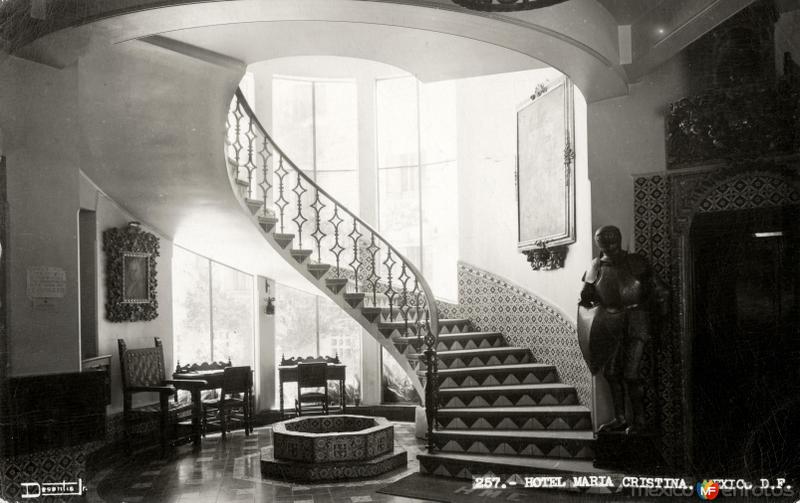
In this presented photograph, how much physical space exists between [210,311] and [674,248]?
6.58 m

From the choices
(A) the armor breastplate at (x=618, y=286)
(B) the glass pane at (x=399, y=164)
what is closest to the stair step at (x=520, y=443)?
(A) the armor breastplate at (x=618, y=286)

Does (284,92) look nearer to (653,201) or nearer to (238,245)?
(238,245)

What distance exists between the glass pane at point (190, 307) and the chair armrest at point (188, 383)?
1338 millimetres

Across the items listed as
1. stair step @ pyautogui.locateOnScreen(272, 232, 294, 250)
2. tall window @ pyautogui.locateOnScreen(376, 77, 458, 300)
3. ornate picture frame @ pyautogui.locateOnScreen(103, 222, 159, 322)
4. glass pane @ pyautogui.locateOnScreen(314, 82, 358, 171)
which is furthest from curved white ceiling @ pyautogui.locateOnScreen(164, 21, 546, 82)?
glass pane @ pyautogui.locateOnScreen(314, 82, 358, 171)

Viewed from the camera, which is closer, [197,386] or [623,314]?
[623,314]

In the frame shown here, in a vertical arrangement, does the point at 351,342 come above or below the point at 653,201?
below

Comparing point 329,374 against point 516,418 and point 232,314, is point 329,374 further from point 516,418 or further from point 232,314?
point 516,418

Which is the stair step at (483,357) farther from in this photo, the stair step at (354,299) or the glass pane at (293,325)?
the glass pane at (293,325)

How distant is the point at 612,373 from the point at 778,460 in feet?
4.36

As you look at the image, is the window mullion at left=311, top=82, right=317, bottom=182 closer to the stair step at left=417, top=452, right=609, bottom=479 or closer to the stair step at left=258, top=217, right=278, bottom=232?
the stair step at left=258, top=217, right=278, bottom=232

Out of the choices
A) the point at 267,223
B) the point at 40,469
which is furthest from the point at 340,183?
the point at 40,469

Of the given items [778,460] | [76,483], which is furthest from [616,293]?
[76,483]

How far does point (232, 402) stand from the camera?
893 cm

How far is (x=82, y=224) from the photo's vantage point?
7.95 metres
